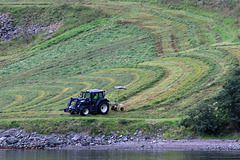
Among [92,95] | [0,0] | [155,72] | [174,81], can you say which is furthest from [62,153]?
[0,0]

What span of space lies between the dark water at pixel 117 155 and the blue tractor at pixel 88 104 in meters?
7.83

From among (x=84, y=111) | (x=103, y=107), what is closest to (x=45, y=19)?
(x=103, y=107)

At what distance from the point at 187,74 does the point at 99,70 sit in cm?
1650

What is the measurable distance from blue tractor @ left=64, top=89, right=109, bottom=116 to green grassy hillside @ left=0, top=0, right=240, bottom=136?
0.94 meters

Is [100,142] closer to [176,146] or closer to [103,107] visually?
[103,107]

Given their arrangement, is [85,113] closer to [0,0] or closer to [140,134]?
[140,134]

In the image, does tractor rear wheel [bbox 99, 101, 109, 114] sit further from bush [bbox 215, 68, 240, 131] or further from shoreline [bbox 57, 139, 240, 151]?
bush [bbox 215, 68, 240, 131]

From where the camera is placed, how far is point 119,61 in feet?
240

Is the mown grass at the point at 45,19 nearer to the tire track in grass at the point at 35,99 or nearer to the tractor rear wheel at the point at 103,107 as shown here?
the tire track in grass at the point at 35,99

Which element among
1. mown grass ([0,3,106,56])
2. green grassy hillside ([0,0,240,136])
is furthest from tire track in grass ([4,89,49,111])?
mown grass ([0,3,106,56])

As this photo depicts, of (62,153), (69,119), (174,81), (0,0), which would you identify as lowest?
(62,153)

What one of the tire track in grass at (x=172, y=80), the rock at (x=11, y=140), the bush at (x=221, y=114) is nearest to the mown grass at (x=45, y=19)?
the tire track in grass at (x=172, y=80)

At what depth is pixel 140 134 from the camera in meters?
38.7

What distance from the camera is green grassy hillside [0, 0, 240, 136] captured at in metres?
47.2
